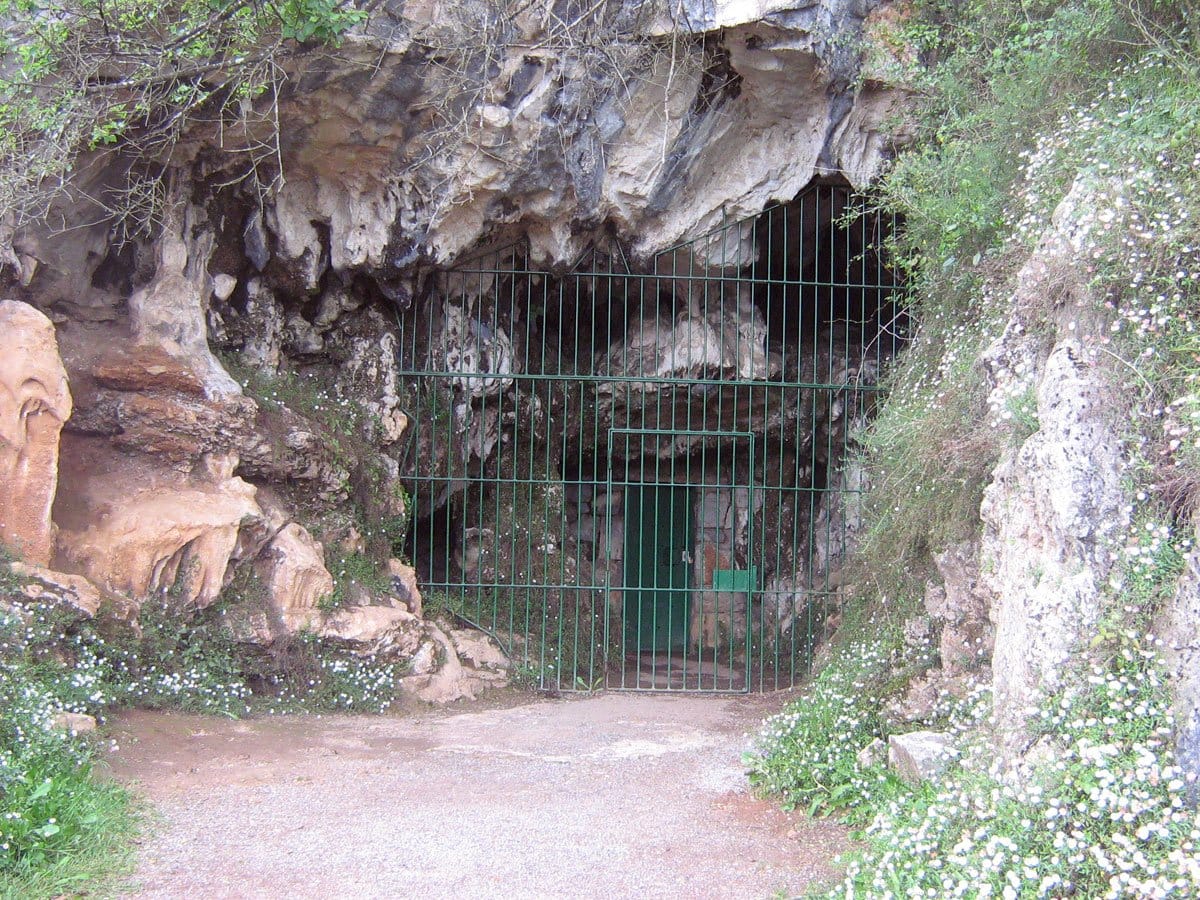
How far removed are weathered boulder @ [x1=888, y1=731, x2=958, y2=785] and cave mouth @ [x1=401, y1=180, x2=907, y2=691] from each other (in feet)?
Answer: 10.2

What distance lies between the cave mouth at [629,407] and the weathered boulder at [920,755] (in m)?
3.10

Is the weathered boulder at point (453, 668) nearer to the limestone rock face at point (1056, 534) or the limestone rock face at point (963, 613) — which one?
the limestone rock face at point (963, 613)

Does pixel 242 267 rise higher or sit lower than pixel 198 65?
lower

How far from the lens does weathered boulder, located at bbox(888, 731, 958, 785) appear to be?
3.55 m

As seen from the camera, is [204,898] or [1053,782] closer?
[1053,782]

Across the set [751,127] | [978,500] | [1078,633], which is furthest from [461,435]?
[1078,633]

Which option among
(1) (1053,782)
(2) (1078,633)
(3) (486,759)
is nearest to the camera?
(1) (1053,782)

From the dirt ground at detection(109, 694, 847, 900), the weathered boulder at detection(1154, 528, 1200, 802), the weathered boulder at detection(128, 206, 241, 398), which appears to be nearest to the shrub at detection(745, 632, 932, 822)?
the dirt ground at detection(109, 694, 847, 900)

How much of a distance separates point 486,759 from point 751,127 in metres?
5.02

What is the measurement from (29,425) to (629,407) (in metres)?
4.21

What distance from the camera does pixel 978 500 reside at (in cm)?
418

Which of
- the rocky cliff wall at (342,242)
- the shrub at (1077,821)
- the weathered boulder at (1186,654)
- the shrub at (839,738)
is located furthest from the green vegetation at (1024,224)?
the rocky cliff wall at (342,242)

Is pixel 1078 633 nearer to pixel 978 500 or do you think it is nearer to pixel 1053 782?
pixel 1053 782

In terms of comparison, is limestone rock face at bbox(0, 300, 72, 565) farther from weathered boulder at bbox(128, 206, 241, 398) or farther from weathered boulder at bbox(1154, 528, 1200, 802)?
weathered boulder at bbox(1154, 528, 1200, 802)
